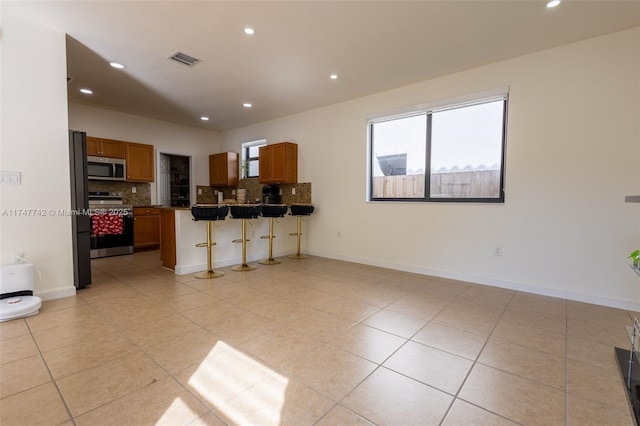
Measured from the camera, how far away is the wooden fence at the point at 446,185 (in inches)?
148

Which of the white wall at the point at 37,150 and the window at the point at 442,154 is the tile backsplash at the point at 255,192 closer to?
the window at the point at 442,154

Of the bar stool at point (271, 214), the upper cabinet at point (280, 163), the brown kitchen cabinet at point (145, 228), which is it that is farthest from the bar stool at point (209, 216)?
the brown kitchen cabinet at point (145, 228)

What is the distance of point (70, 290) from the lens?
3.14 metres

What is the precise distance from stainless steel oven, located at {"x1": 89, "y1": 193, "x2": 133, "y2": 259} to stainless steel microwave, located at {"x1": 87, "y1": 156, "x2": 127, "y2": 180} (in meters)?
0.36

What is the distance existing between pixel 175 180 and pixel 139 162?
1119mm

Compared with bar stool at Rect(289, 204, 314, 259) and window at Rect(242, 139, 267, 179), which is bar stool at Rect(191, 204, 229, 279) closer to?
bar stool at Rect(289, 204, 314, 259)

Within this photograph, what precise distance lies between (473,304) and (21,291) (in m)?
4.47

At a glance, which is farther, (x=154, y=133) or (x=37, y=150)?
(x=154, y=133)

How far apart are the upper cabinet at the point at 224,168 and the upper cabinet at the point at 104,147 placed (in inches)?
77.8

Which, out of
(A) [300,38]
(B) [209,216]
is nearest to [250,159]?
(B) [209,216]

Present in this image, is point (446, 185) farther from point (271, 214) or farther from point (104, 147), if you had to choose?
point (104, 147)

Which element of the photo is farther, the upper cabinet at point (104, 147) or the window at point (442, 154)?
the upper cabinet at point (104, 147)

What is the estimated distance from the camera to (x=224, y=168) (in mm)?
6961

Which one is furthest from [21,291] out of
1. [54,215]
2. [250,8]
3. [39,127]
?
[250,8]
